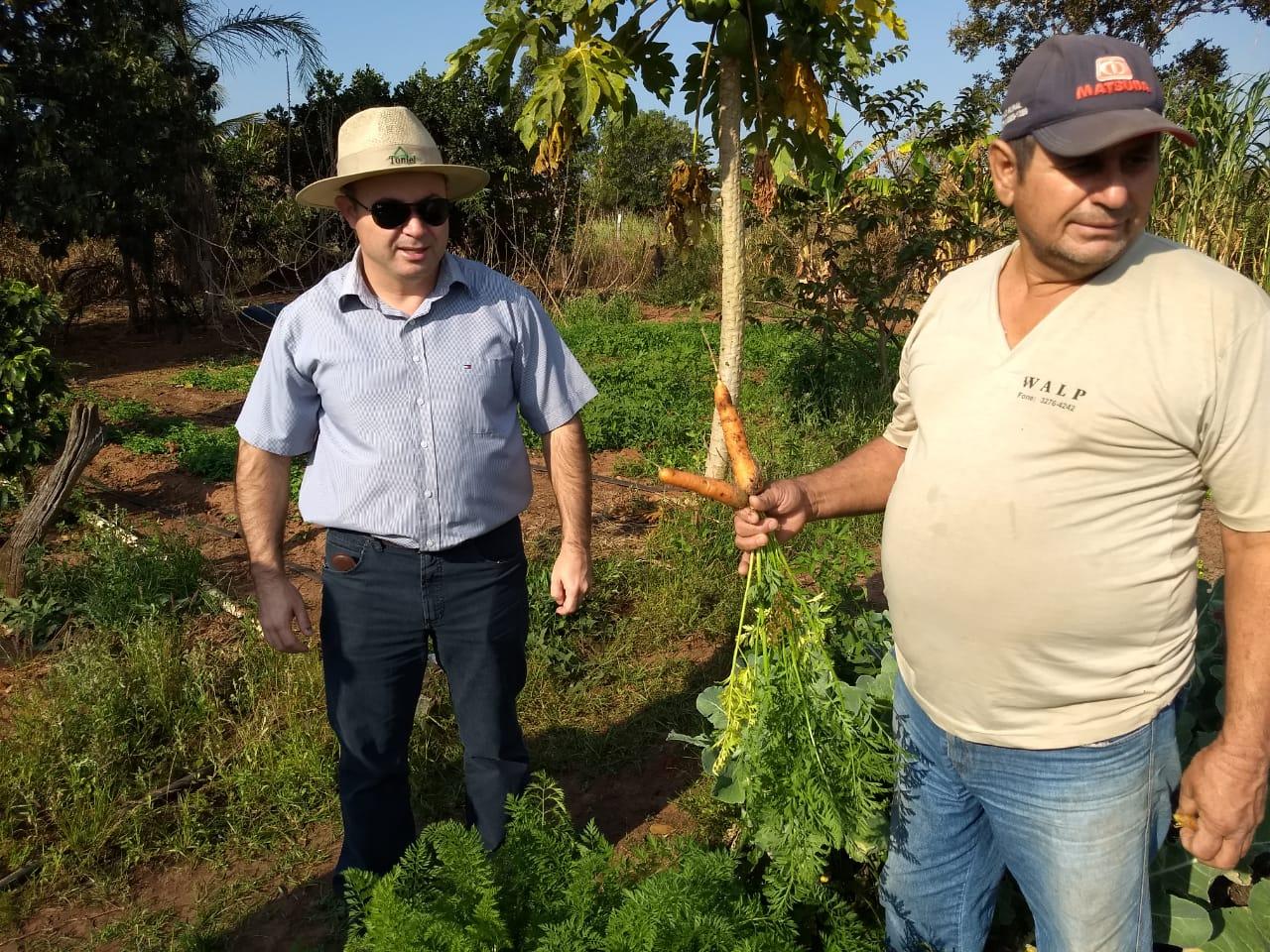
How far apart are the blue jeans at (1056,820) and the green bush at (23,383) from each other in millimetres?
5935

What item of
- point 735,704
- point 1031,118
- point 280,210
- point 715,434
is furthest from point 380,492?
point 280,210

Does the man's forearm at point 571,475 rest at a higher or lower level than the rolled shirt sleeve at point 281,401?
lower

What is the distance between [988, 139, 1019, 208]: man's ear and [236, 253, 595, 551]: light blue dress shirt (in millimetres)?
1372

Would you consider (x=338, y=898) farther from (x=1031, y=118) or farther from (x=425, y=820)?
(x=1031, y=118)

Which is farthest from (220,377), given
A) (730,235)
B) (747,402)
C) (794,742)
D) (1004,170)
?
(1004,170)

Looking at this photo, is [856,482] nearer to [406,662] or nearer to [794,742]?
[794,742]

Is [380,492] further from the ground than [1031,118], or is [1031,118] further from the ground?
[1031,118]

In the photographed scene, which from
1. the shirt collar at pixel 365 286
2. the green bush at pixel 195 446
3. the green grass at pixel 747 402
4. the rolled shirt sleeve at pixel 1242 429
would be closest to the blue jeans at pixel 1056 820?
the rolled shirt sleeve at pixel 1242 429

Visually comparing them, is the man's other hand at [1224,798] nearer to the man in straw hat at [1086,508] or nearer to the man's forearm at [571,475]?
the man in straw hat at [1086,508]

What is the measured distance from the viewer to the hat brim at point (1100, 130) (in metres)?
1.42

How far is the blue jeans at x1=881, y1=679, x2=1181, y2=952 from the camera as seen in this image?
1.60 m

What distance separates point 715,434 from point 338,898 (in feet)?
10.5

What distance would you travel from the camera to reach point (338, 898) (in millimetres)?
2900

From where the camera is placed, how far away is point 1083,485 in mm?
1505
